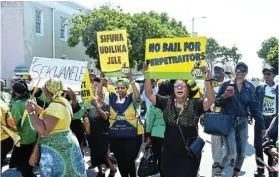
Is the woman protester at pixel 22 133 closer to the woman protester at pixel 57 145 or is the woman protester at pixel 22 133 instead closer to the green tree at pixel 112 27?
the woman protester at pixel 57 145

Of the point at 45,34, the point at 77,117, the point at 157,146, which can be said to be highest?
the point at 45,34

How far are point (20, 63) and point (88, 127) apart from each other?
17.7m

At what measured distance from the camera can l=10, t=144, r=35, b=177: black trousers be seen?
5.62 metres

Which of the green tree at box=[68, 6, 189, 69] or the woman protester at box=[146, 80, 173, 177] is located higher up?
the green tree at box=[68, 6, 189, 69]

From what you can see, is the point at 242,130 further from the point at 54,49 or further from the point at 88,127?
the point at 54,49

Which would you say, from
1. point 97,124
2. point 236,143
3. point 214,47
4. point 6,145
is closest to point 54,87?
point 6,145

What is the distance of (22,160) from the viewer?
565 cm

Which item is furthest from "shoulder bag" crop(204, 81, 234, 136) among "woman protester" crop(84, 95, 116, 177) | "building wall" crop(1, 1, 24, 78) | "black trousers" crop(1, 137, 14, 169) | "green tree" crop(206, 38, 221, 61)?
"green tree" crop(206, 38, 221, 61)

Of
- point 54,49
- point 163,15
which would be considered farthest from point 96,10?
point 163,15

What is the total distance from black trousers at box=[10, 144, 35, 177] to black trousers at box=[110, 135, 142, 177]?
3.94 feet

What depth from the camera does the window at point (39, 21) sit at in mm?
24042

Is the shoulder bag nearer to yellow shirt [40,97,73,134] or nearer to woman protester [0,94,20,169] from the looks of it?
yellow shirt [40,97,73,134]

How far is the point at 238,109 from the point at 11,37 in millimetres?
19537

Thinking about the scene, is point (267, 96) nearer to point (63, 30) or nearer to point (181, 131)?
point (181, 131)
